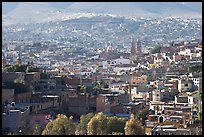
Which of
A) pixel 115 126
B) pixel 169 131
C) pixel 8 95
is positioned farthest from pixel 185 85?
pixel 115 126

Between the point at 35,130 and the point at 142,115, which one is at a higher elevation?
the point at 35,130

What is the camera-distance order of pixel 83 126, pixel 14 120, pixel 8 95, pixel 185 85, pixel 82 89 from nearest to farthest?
pixel 83 126 → pixel 14 120 → pixel 8 95 → pixel 82 89 → pixel 185 85

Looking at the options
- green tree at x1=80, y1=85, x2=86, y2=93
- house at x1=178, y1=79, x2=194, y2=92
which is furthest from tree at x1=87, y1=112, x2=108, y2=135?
house at x1=178, y1=79, x2=194, y2=92

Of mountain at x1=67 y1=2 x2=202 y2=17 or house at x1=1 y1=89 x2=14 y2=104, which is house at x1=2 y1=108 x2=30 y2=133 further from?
mountain at x1=67 y1=2 x2=202 y2=17

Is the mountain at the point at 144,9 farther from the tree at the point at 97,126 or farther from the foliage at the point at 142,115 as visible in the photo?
the tree at the point at 97,126

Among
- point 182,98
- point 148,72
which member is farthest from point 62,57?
point 182,98

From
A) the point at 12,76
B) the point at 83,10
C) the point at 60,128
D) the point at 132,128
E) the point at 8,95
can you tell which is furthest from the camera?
the point at 83,10

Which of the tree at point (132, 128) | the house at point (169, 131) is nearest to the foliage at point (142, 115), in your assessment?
the house at point (169, 131)

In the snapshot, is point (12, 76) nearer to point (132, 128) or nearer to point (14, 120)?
point (14, 120)

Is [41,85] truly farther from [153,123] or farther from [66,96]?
[153,123]
